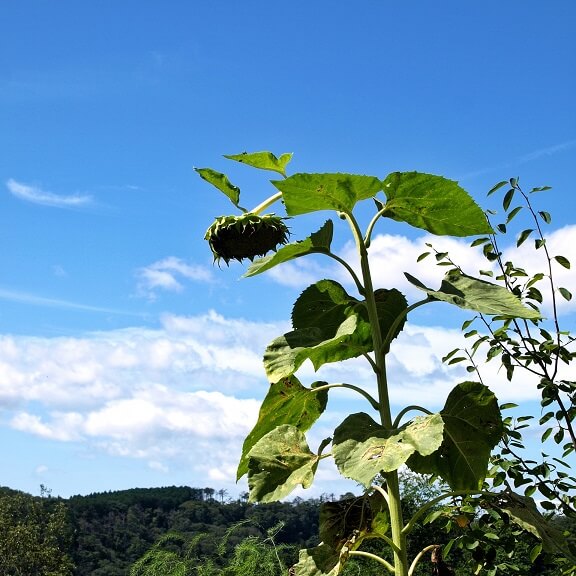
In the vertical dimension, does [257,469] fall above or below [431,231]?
below

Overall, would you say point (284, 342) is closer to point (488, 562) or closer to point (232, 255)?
point (232, 255)

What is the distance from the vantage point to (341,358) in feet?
6.60

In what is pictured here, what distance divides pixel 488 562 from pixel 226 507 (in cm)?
3049

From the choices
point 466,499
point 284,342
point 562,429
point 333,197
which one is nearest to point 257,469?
point 284,342

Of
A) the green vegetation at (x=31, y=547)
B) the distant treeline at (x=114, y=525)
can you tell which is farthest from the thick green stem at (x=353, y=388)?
the green vegetation at (x=31, y=547)

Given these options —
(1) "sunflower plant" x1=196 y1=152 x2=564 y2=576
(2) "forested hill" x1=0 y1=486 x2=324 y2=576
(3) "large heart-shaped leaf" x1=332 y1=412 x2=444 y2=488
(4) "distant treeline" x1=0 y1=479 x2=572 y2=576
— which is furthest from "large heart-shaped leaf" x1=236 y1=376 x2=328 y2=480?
(2) "forested hill" x1=0 y1=486 x2=324 y2=576

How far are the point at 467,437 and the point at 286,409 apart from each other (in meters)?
0.44

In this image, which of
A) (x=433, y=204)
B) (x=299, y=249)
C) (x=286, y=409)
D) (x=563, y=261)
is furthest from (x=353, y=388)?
(x=563, y=261)

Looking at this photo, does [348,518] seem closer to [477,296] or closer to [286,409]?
[286,409]

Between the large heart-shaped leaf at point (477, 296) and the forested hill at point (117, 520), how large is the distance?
17.2m

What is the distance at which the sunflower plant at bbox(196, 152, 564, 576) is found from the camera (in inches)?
68.3

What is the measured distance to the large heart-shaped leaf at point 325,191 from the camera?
1.71 m

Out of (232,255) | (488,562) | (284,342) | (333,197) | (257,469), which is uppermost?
(333,197)

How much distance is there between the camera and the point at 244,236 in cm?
176
